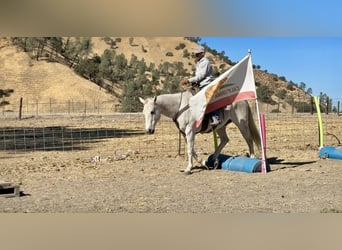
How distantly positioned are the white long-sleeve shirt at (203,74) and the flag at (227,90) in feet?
0.55

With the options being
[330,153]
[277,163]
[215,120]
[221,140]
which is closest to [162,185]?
[215,120]

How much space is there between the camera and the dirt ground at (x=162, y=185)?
4.36 m

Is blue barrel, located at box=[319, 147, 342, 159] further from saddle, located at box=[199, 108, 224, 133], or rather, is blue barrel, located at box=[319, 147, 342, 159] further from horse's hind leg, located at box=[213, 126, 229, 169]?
saddle, located at box=[199, 108, 224, 133]

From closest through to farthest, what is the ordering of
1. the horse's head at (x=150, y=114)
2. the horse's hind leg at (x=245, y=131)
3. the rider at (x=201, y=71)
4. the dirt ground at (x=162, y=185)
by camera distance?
the dirt ground at (x=162, y=185) < the horse's head at (x=150, y=114) < the rider at (x=201, y=71) < the horse's hind leg at (x=245, y=131)

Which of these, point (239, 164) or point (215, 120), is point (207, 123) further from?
point (239, 164)

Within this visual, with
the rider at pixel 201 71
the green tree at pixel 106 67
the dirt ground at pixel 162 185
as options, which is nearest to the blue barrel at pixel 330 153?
the dirt ground at pixel 162 185

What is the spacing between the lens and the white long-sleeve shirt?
263 inches

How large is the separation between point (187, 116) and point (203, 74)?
594 millimetres

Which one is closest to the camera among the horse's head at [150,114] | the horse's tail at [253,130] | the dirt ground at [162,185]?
the dirt ground at [162,185]

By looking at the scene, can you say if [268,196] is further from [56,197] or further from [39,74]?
[39,74]

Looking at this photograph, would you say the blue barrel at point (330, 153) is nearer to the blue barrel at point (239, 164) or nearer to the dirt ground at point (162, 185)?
the dirt ground at point (162, 185)

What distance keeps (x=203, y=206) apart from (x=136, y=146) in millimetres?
6297

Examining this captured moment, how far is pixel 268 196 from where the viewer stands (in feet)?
15.9

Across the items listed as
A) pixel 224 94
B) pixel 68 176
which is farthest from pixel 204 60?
pixel 68 176
